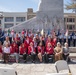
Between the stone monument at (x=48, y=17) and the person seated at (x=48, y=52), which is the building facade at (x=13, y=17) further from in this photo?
the person seated at (x=48, y=52)

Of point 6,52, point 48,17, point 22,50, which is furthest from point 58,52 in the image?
point 48,17

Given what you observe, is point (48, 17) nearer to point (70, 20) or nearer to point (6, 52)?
point (6, 52)

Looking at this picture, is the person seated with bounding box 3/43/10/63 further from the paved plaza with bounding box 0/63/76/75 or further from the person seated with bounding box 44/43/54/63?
the person seated with bounding box 44/43/54/63

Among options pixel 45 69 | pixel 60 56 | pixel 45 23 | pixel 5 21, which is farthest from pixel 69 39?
pixel 5 21

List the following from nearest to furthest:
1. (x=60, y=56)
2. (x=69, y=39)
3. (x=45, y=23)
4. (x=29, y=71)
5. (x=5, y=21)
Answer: (x=29, y=71) → (x=60, y=56) → (x=69, y=39) → (x=45, y=23) → (x=5, y=21)

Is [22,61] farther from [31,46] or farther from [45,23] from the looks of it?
[45,23]

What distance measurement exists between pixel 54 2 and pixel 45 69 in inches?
467

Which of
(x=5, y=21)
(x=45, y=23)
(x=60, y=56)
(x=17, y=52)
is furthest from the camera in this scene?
(x=5, y=21)

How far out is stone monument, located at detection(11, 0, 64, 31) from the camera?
2161 cm

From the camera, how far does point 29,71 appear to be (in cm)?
1102

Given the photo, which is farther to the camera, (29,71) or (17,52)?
(17,52)

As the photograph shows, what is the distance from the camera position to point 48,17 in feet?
71.6

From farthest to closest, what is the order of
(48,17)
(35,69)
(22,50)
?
(48,17)
(22,50)
(35,69)

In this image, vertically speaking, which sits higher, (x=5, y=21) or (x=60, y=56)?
(x=5, y=21)
